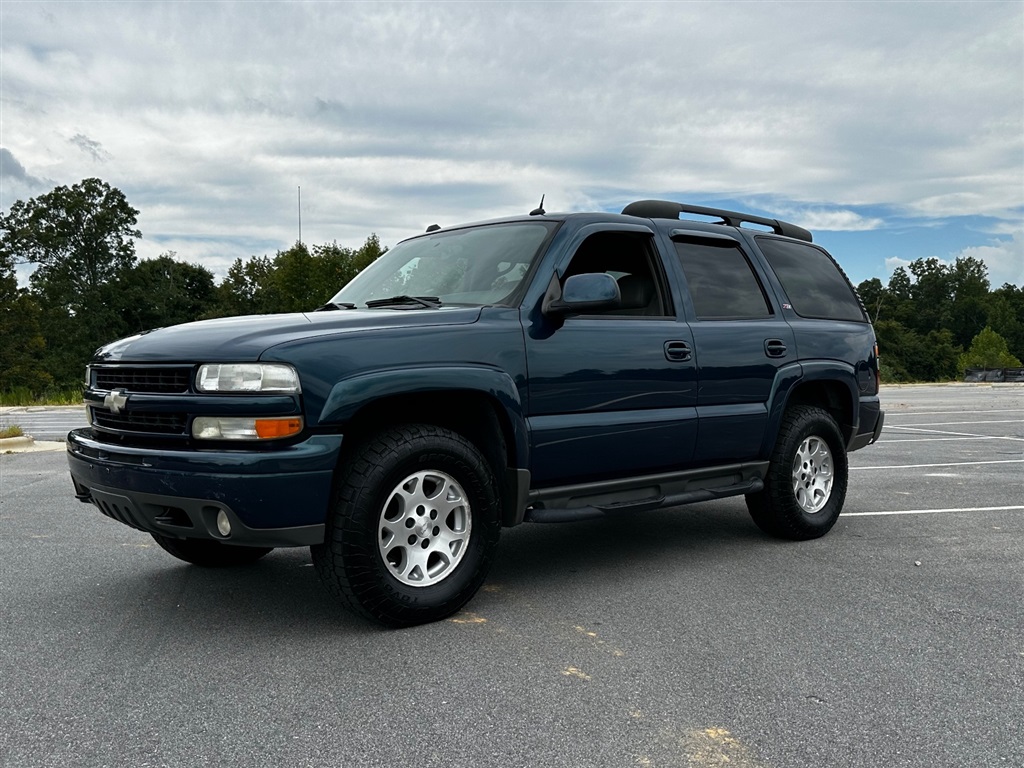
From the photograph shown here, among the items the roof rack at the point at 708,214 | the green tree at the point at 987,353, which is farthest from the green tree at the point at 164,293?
the green tree at the point at 987,353

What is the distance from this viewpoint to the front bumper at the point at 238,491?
145 inches

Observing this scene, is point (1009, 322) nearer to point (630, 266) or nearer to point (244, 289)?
point (244, 289)

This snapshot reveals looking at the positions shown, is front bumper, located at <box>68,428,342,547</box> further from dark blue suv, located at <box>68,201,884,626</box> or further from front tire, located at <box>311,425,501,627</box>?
front tire, located at <box>311,425,501,627</box>

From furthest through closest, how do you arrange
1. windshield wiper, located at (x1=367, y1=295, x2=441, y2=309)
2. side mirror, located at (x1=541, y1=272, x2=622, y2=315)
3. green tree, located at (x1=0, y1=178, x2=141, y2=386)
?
green tree, located at (x1=0, y1=178, x2=141, y2=386)
windshield wiper, located at (x1=367, y1=295, x2=441, y2=309)
side mirror, located at (x1=541, y1=272, x2=622, y2=315)

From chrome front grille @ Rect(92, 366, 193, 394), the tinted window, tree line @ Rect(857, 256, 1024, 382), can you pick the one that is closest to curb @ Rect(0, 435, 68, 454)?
chrome front grille @ Rect(92, 366, 193, 394)

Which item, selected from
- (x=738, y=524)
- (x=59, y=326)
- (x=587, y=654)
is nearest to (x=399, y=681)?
(x=587, y=654)

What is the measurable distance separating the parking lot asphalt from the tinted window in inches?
59.1

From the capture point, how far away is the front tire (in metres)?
3.90

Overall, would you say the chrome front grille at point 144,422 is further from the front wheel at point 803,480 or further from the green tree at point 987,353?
the green tree at point 987,353

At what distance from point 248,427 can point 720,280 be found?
3.20 meters

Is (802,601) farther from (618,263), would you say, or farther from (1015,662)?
(618,263)

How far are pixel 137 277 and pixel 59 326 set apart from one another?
6251mm

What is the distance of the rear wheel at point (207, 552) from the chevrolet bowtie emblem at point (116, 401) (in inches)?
42.8

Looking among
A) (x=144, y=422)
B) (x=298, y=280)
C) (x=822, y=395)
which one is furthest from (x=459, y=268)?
(x=298, y=280)
